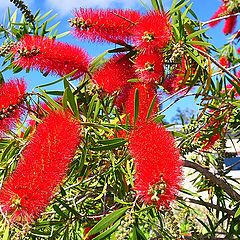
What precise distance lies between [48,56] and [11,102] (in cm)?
12

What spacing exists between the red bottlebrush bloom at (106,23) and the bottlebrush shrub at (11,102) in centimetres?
18

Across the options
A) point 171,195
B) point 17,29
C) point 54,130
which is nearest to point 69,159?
point 54,130

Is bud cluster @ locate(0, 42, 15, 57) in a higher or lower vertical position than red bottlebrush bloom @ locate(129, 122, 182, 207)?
higher

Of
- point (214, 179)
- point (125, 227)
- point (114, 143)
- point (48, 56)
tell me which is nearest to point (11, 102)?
point (48, 56)

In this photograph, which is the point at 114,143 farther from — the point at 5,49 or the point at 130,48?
the point at 5,49

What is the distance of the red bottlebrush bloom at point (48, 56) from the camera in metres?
0.99

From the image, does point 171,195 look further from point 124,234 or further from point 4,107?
point 4,107

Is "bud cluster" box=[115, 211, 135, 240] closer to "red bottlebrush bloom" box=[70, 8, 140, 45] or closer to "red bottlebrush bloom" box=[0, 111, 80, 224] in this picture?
"red bottlebrush bloom" box=[0, 111, 80, 224]

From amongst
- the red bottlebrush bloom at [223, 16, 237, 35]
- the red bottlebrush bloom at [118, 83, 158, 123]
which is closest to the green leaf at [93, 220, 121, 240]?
the red bottlebrush bloom at [118, 83, 158, 123]

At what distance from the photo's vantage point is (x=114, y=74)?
102 centimetres

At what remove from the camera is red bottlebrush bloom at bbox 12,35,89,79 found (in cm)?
99

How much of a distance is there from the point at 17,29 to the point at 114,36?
0.37 meters

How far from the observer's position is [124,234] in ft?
2.54

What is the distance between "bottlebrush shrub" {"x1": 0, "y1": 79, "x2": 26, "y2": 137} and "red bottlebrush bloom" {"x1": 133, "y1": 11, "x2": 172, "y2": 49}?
0.82 ft
